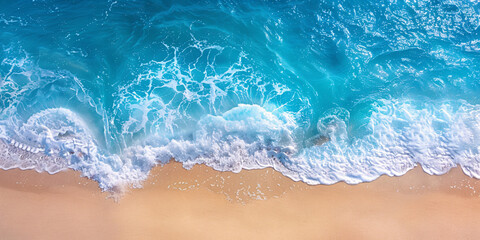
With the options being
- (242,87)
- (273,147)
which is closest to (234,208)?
(273,147)

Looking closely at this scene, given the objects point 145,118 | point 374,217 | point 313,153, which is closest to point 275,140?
point 313,153

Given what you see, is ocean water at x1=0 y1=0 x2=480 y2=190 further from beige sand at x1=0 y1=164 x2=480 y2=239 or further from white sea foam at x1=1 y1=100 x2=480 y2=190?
beige sand at x1=0 y1=164 x2=480 y2=239

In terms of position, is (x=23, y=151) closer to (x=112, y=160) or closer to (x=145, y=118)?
(x=112, y=160)

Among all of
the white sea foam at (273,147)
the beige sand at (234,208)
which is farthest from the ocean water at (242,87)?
the beige sand at (234,208)

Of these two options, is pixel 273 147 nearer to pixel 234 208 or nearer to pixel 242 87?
Result: pixel 234 208

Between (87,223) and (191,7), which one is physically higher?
(191,7)

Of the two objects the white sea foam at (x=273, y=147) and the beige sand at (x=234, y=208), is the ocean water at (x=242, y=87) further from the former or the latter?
the beige sand at (x=234, y=208)

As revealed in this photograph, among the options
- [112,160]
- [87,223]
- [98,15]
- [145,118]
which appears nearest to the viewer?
[87,223]

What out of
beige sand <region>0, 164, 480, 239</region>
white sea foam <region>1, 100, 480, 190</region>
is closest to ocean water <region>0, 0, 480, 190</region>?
white sea foam <region>1, 100, 480, 190</region>
